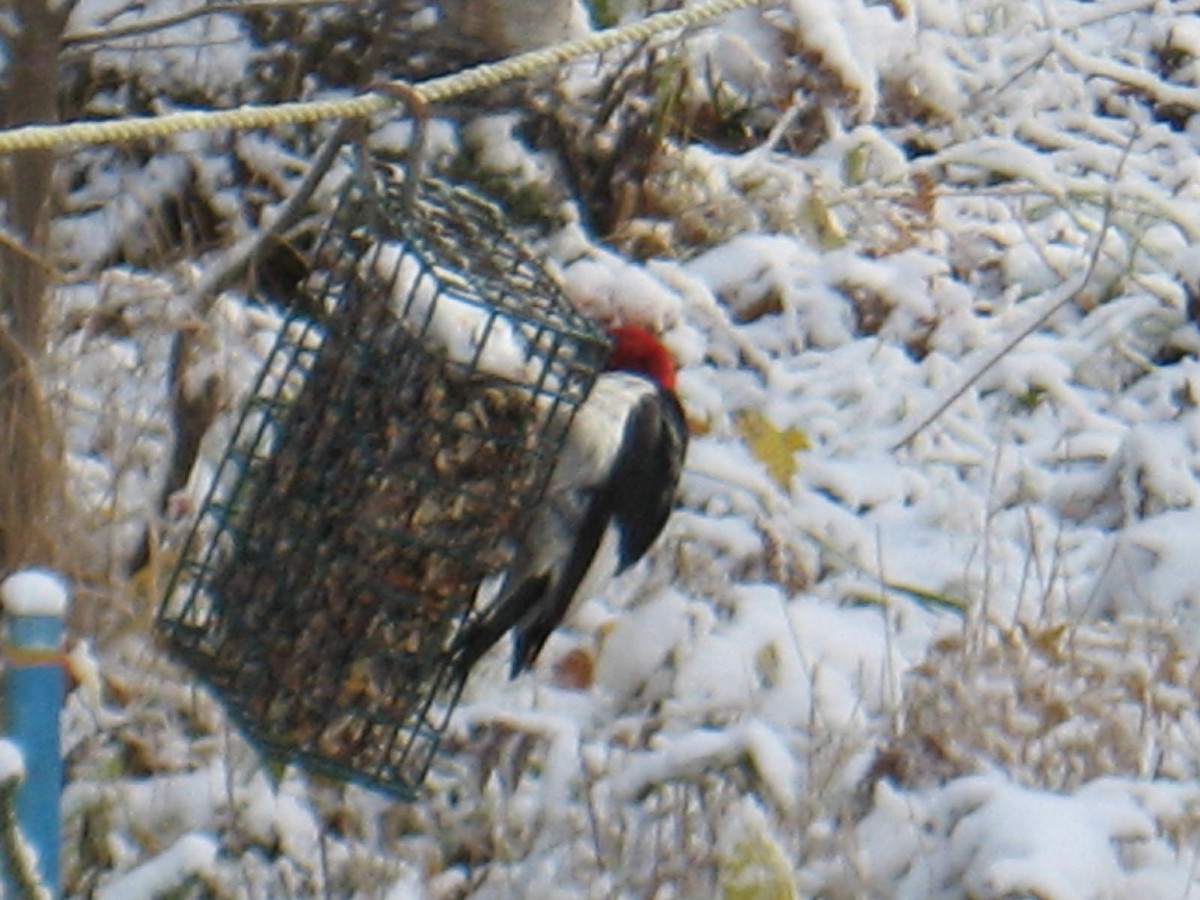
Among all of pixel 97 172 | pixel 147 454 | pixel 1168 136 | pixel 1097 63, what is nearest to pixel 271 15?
pixel 97 172

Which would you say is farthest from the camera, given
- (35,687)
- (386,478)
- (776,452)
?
(776,452)

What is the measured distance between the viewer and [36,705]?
7.57 feet

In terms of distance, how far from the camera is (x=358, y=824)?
151 inches

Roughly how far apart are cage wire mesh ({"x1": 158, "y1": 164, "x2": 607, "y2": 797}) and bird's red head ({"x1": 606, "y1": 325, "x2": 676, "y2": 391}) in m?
0.13

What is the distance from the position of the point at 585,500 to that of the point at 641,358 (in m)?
0.24

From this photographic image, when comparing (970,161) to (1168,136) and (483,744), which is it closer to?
(1168,136)

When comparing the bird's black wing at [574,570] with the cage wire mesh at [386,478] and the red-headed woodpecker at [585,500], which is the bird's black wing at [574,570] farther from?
the cage wire mesh at [386,478]

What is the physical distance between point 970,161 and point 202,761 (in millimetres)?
2640

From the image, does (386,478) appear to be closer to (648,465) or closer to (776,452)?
(648,465)

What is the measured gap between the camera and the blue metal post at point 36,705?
2279 mm

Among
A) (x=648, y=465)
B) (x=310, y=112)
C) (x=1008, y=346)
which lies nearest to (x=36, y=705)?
(x=310, y=112)

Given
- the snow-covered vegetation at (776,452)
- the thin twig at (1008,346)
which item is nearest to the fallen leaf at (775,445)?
the snow-covered vegetation at (776,452)

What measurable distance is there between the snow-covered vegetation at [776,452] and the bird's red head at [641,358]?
49cm

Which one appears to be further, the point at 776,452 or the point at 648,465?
the point at 776,452
